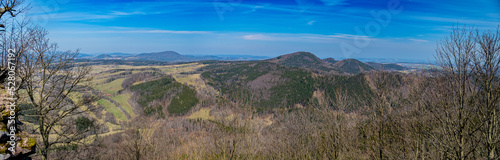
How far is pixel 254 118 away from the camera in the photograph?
12.4 meters

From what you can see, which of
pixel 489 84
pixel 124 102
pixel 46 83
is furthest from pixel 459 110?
pixel 124 102

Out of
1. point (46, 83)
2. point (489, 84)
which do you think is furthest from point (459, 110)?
point (46, 83)

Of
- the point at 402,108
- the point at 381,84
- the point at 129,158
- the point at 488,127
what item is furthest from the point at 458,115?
the point at 129,158

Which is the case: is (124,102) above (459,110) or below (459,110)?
below

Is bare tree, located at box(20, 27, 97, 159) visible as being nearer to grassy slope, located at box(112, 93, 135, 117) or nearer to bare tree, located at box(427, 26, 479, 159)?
bare tree, located at box(427, 26, 479, 159)

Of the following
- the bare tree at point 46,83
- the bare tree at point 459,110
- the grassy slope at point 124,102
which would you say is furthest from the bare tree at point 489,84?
the grassy slope at point 124,102

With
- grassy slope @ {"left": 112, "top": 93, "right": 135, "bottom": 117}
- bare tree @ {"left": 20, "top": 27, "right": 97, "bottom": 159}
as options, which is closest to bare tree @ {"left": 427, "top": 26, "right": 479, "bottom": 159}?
bare tree @ {"left": 20, "top": 27, "right": 97, "bottom": 159}

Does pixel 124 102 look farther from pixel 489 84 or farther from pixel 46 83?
pixel 489 84

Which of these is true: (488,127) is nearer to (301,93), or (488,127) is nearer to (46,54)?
Result: (46,54)

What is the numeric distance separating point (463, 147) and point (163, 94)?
158 metres

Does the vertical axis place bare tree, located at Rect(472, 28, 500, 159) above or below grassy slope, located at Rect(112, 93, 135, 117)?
above

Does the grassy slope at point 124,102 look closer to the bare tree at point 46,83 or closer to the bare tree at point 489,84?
the bare tree at point 46,83

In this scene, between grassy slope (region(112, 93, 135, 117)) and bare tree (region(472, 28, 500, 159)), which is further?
grassy slope (region(112, 93, 135, 117))

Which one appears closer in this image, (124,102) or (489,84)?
(489,84)
